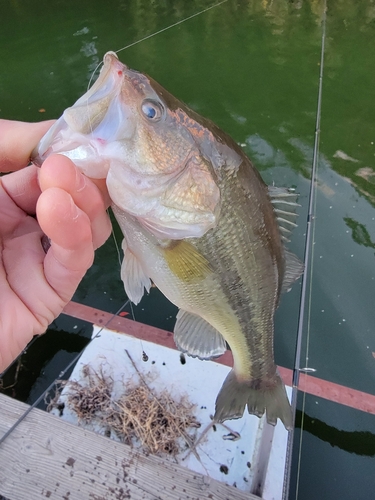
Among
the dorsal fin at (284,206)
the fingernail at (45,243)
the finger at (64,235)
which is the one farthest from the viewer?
the dorsal fin at (284,206)

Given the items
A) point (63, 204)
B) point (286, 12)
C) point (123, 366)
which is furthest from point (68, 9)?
point (63, 204)

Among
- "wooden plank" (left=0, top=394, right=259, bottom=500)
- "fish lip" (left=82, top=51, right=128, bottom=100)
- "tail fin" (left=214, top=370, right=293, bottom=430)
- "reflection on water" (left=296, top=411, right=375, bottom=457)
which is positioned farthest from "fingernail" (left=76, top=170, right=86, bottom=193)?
"reflection on water" (left=296, top=411, right=375, bottom=457)

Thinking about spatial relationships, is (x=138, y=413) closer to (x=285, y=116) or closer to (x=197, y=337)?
(x=197, y=337)

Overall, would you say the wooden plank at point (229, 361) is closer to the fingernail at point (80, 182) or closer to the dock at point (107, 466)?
the dock at point (107, 466)

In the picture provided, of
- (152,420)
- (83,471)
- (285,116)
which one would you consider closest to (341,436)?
(152,420)

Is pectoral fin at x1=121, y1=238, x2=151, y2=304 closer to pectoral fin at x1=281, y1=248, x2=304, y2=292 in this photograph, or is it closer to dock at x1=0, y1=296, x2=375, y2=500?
pectoral fin at x1=281, y1=248, x2=304, y2=292

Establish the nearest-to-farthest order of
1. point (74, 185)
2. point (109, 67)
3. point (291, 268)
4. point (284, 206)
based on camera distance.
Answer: point (74, 185)
point (109, 67)
point (284, 206)
point (291, 268)

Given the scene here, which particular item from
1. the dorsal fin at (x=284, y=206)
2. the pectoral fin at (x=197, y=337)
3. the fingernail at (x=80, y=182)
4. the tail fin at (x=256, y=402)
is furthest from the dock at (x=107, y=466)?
the fingernail at (x=80, y=182)

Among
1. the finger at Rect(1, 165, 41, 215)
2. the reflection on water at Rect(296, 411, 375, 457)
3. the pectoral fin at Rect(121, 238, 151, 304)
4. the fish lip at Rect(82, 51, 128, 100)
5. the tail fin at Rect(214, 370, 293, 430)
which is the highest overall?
the fish lip at Rect(82, 51, 128, 100)
